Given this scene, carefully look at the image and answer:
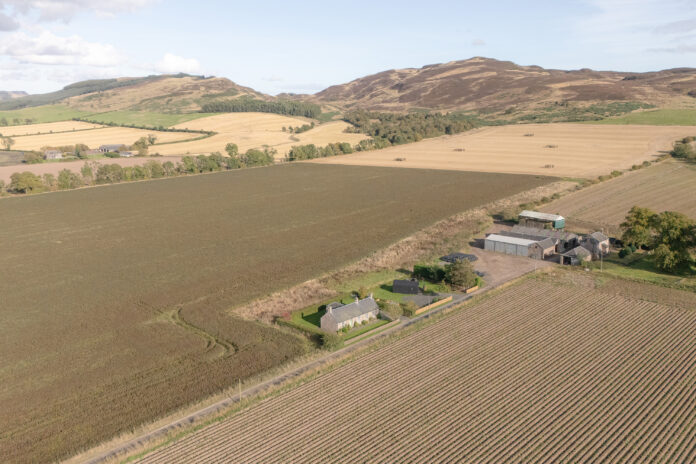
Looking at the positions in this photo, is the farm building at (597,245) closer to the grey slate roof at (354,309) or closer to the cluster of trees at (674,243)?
the cluster of trees at (674,243)

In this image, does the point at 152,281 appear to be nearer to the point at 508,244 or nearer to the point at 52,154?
the point at 508,244

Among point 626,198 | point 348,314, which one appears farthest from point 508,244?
point 626,198

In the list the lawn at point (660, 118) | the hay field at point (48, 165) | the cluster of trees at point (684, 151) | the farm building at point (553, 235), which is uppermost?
the lawn at point (660, 118)

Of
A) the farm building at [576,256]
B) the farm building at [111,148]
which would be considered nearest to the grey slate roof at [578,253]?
the farm building at [576,256]

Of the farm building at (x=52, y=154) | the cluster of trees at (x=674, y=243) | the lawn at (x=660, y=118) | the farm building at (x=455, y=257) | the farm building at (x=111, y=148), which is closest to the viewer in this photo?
the cluster of trees at (x=674, y=243)

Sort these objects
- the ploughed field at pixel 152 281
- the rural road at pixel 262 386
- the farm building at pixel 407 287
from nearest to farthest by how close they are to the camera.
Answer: the rural road at pixel 262 386
the ploughed field at pixel 152 281
the farm building at pixel 407 287

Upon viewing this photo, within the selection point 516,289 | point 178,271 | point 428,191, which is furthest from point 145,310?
point 428,191

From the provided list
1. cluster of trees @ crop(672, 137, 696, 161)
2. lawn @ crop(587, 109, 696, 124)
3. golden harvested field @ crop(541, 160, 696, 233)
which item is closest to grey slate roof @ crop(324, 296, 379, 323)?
golden harvested field @ crop(541, 160, 696, 233)
